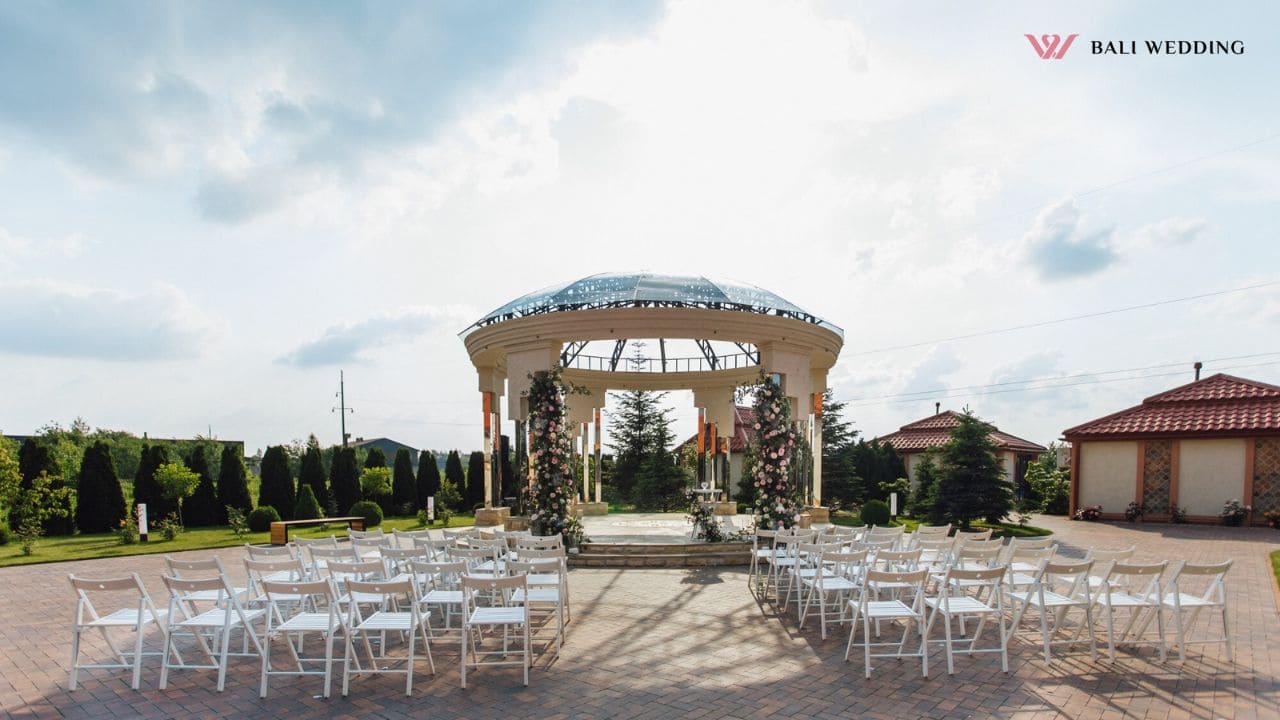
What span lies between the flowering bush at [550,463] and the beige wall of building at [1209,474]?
53.2 feet

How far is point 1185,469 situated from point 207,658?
21.2 metres

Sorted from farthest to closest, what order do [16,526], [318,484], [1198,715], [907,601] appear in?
[318,484] < [16,526] < [907,601] < [1198,715]

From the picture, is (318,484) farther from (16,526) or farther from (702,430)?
(702,430)

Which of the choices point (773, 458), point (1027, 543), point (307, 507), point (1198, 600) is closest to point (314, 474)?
point (307, 507)

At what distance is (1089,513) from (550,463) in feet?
51.6

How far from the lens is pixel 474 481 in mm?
22469

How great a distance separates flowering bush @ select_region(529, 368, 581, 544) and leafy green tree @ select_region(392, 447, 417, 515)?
38.1 feet

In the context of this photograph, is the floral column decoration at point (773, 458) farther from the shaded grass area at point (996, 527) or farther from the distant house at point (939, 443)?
the distant house at point (939, 443)

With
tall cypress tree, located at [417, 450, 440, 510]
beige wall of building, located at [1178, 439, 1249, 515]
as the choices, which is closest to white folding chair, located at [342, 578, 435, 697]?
tall cypress tree, located at [417, 450, 440, 510]

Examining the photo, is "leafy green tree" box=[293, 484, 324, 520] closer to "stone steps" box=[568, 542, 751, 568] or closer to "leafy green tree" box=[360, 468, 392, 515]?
"leafy green tree" box=[360, 468, 392, 515]

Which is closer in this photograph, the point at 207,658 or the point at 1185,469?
the point at 207,658

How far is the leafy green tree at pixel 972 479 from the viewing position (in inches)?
607

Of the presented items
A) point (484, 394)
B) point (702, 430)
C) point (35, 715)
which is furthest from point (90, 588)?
point (702, 430)

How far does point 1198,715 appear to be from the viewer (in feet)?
14.7
